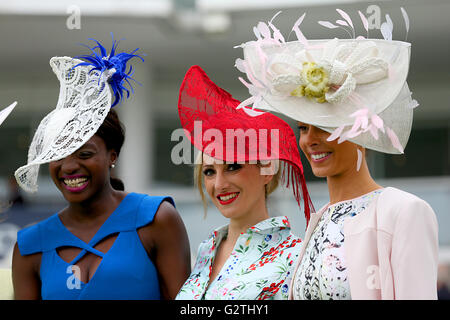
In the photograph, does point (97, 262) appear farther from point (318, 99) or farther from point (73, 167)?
point (318, 99)

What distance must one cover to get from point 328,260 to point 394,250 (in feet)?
0.74

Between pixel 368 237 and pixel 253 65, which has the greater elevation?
pixel 253 65

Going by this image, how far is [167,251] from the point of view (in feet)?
7.45

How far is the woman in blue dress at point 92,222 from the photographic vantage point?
2.21 m

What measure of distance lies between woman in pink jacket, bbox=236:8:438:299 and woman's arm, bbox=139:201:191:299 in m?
0.52

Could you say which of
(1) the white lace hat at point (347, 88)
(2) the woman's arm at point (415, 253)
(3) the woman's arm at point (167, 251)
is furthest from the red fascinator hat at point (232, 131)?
(2) the woman's arm at point (415, 253)

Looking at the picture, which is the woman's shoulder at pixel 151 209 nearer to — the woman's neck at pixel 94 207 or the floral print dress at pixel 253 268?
the woman's neck at pixel 94 207

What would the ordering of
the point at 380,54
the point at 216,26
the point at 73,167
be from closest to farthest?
the point at 380,54, the point at 73,167, the point at 216,26

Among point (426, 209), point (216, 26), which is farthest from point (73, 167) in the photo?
point (216, 26)

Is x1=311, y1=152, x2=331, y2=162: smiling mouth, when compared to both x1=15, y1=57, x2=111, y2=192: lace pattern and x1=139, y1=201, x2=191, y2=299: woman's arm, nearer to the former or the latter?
x1=139, y1=201, x2=191, y2=299: woman's arm

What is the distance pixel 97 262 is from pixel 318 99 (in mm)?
993

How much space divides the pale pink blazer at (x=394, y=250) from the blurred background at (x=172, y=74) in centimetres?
397

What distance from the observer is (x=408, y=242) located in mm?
1602

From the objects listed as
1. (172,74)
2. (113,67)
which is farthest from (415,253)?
(172,74)
